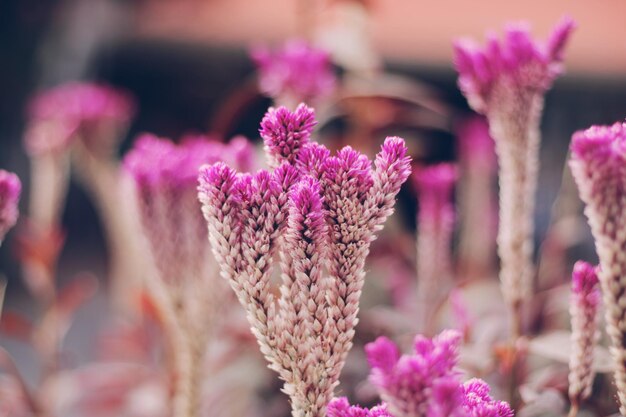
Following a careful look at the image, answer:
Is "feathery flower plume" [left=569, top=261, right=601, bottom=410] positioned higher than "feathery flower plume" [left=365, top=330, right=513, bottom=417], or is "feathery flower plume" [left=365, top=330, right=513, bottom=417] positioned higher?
"feathery flower plume" [left=569, top=261, right=601, bottom=410]

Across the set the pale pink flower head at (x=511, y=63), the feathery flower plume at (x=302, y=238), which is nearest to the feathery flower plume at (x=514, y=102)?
the pale pink flower head at (x=511, y=63)

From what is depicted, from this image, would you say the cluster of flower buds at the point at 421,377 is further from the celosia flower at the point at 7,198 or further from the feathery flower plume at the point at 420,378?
the celosia flower at the point at 7,198

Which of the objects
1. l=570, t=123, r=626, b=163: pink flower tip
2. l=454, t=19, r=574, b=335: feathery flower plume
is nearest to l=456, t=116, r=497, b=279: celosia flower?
l=454, t=19, r=574, b=335: feathery flower plume

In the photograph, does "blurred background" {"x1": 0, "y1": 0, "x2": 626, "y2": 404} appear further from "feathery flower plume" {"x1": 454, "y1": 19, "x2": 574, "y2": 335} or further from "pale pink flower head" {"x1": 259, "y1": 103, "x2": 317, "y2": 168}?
"pale pink flower head" {"x1": 259, "y1": 103, "x2": 317, "y2": 168}

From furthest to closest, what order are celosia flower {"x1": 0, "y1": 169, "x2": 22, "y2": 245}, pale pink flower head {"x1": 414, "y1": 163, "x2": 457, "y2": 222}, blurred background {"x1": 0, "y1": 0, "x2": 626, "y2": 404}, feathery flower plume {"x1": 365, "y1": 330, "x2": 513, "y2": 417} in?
blurred background {"x1": 0, "y1": 0, "x2": 626, "y2": 404}, pale pink flower head {"x1": 414, "y1": 163, "x2": 457, "y2": 222}, celosia flower {"x1": 0, "y1": 169, "x2": 22, "y2": 245}, feathery flower plume {"x1": 365, "y1": 330, "x2": 513, "y2": 417}

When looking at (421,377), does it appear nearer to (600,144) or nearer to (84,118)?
(600,144)

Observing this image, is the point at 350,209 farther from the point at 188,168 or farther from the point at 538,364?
the point at 538,364

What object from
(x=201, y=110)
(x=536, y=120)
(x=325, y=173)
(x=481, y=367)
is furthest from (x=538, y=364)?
(x=201, y=110)

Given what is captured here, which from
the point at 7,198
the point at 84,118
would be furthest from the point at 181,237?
the point at 84,118
